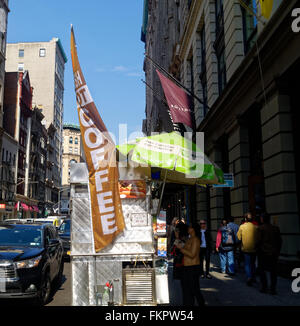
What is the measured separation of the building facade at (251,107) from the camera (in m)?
11.3

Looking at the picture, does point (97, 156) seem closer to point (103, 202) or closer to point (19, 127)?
point (103, 202)

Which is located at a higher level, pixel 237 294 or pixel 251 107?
pixel 251 107

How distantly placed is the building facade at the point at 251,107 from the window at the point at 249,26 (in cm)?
4

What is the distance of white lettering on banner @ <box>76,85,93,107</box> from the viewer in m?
6.66

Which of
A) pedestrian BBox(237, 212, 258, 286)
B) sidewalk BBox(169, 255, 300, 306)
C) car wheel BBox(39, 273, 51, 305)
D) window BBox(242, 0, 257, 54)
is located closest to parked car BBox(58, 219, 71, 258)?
car wheel BBox(39, 273, 51, 305)

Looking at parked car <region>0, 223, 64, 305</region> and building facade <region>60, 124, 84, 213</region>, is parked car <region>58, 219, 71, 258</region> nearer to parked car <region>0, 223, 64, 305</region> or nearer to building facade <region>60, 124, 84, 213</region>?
parked car <region>0, 223, 64, 305</region>

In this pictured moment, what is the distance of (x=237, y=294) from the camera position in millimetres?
8961

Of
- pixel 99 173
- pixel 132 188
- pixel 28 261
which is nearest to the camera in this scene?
pixel 99 173

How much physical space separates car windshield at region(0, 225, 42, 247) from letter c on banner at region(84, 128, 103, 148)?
3.83m

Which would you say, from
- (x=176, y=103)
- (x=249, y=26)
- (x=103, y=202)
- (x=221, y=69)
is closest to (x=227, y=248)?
(x=176, y=103)

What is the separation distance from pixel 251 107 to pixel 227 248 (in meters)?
5.77
